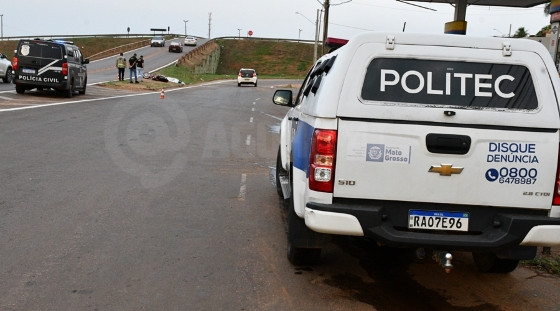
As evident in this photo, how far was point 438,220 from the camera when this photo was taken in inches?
164

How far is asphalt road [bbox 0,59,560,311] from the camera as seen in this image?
4359 millimetres

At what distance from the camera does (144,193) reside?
25.5 feet

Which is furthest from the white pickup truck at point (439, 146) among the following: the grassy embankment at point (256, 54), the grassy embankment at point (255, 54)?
the grassy embankment at point (255, 54)

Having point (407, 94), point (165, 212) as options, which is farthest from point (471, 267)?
point (165, 212)

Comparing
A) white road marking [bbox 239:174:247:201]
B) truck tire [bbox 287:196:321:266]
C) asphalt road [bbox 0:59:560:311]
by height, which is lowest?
asphalt road [bbox 0:59:560:311]

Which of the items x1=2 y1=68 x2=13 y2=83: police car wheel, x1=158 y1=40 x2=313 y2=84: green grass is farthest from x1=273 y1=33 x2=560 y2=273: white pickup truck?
x1=158 y1=40 x2=313 y2=84: green grass

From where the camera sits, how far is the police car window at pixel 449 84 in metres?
4.16

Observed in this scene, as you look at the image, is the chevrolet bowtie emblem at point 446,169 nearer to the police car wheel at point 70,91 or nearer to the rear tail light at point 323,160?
the rear tail light at point 323,160

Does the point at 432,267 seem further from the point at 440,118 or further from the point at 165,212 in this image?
the point at 165,212

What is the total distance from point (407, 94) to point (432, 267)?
201 centimetres

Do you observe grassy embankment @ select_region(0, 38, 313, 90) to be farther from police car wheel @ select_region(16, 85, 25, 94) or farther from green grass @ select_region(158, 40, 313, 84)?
police car wheel @ select_region(16, 85, 25, 94)

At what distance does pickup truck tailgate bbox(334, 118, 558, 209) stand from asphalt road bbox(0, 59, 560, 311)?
0.94m

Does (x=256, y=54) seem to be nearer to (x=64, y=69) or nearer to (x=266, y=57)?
(x=266, y=57)

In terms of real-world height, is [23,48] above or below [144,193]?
above
